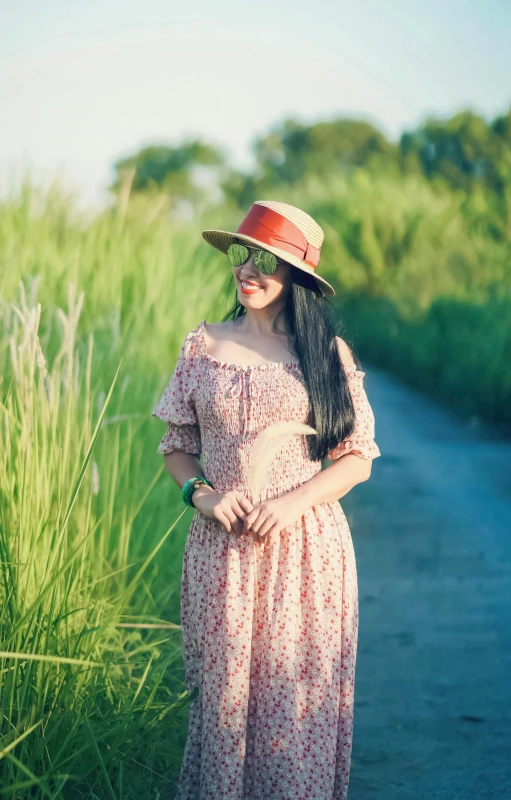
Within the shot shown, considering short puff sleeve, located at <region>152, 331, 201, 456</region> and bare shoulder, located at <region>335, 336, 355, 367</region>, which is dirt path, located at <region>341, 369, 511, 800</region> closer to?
bare shoulder, located at <region>335, 336, 355, 367</region>

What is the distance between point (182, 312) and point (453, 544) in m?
1.97

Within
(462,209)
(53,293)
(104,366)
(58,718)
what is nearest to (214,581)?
(58,718)

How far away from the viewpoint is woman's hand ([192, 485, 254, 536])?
2.20m

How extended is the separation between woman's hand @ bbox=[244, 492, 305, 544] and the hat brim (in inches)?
→ 22.4

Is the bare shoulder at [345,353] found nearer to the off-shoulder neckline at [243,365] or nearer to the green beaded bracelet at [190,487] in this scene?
the off-shoulder neckline at [243,365]

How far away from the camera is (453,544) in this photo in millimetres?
5051

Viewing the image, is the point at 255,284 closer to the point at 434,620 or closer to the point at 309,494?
the point at 309,494

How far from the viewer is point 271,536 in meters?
2.20

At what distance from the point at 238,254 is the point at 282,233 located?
118 millimetres

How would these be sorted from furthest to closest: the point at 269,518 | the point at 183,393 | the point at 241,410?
the point at 183,393, the point at 241,410, the point at 269,518

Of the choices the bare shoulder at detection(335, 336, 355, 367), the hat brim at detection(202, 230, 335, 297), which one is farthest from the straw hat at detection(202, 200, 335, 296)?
the bare shoulder at detection(335, 336, 355, 367)

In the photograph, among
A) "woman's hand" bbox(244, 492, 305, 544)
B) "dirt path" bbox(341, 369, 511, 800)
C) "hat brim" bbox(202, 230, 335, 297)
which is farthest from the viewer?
"dirt path" bbox(341, 369, 511, 800)

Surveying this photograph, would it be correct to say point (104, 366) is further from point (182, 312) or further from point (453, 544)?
point (453, 544)

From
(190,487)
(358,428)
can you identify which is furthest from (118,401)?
(358,428)
